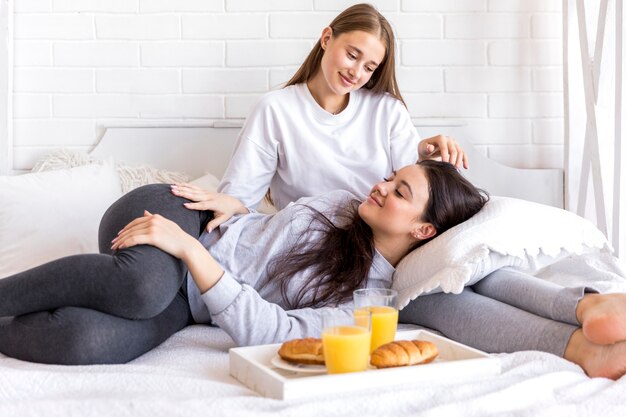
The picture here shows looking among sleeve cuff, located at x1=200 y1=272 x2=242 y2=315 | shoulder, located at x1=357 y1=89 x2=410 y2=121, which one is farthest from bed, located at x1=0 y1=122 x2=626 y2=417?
shoulder, located at x1=357 y1=89 x2=410 y2=121

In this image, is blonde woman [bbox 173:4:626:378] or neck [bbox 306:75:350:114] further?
neck [bbox 306:75:350:114]

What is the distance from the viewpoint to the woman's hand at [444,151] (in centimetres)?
218

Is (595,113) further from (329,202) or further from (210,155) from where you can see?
(210,155)

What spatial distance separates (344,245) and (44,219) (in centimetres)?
96

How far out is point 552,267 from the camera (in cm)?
222

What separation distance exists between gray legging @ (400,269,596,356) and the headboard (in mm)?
939

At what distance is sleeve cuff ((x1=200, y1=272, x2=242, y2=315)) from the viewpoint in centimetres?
162

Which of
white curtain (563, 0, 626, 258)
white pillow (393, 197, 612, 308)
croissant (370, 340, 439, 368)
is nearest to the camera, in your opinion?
croissant (370, 340, 439, 368)

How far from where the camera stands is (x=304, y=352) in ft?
4.59

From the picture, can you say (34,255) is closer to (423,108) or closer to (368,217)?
(368,217)

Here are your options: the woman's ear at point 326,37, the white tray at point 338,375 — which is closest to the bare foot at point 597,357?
the white tray at point 338,375

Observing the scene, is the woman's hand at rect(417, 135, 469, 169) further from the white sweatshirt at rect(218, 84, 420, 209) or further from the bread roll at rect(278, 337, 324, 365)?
the bread roll at rect(278, 337, 324, 365)

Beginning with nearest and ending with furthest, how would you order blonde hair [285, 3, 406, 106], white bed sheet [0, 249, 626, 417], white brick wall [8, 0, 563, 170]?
1. white bed sheet [0, 249, 626, 417]
2. blonde hair [285, 3, 406, 106]
3. white brick wall [8, 0, 563, 170]

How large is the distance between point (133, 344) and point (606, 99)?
1803 millimetres
